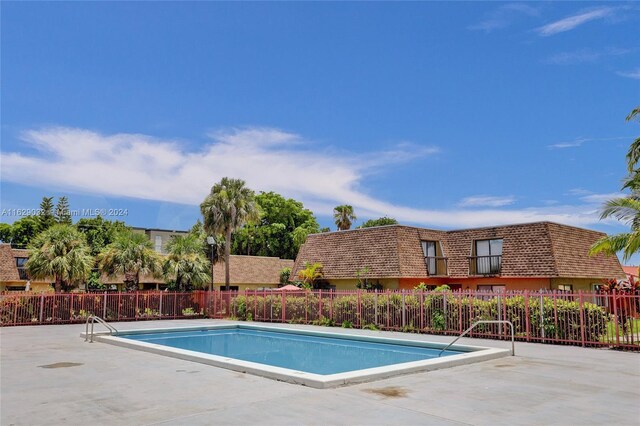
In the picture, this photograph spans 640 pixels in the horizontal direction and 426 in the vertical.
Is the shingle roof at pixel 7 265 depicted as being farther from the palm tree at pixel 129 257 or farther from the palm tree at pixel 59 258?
the palm tree at pixel 59 258

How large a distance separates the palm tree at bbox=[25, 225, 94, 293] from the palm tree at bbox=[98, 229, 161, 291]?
1929 mm

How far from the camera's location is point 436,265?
36969 millimetres

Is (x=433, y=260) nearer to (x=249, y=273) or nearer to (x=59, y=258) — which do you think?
(x=249, y=273)

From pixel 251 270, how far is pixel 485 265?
26.3m

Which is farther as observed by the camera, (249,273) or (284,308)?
(249,273)

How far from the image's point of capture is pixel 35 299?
1162 inches

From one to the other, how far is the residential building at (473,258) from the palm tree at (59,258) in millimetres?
15897

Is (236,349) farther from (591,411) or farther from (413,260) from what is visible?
(413,260)

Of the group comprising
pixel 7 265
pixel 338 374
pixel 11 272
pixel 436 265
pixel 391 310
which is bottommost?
pixel 338 374

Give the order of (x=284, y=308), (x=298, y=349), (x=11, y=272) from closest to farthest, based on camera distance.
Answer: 1. (x=298, y=349)
2. (x=284, y=308)
3. (x=11, y=272)

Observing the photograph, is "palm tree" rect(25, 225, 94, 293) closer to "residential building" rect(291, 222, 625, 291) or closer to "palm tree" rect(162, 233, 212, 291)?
"palm tree" rect(162, 233, 212, 291)

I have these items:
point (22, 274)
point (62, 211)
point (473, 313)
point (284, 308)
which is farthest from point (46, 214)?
point (473, 313)

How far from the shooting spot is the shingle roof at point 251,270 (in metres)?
52.2

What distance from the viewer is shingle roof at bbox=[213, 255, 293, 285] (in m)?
52.2
